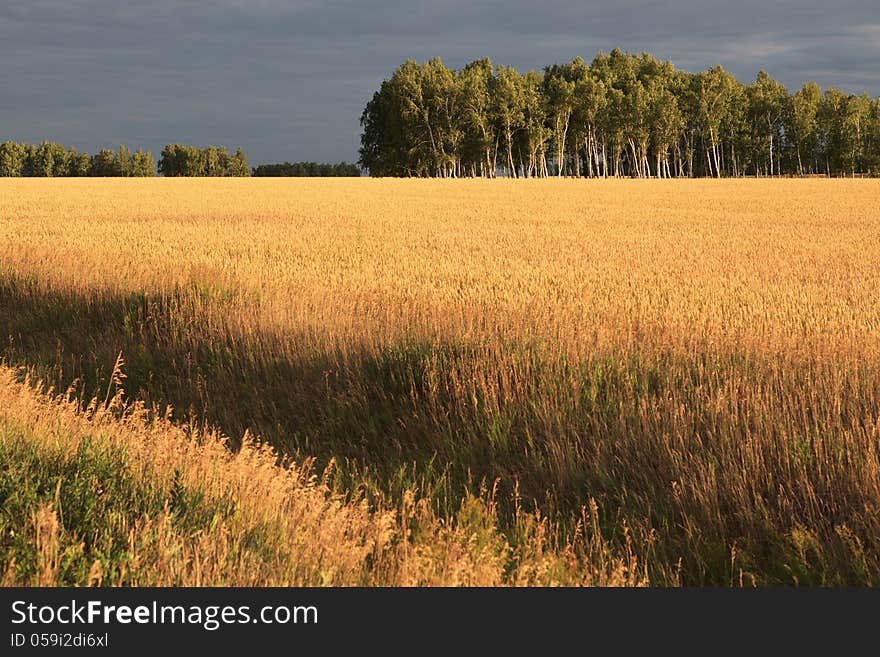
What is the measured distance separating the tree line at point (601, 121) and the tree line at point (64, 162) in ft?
317

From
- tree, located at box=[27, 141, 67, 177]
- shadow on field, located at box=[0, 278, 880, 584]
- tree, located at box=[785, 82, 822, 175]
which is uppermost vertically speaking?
tree, located at box=[27, 141, 67, 177]

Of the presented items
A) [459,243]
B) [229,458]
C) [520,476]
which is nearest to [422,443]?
[520,476]

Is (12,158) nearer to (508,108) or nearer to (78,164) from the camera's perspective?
(78,164)

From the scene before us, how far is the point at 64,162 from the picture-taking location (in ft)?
603

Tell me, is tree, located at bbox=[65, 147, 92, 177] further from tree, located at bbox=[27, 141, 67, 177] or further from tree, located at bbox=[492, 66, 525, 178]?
tree, located at bbox=[492, 66, 525, 178]

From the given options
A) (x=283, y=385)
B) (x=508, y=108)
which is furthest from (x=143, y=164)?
(x=283, y=385)

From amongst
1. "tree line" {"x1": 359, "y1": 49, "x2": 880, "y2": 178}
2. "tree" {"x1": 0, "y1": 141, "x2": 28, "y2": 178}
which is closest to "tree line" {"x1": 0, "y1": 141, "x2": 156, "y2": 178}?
"tree" {"x1": 0, "y1": 141, "x2": 28, "y2": 178}

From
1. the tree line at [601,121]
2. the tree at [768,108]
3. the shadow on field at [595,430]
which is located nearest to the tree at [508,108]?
the tree line at [601,121]

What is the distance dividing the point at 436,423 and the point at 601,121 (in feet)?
348

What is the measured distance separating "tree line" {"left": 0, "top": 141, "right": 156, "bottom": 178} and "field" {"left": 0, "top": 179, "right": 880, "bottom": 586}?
180 meters

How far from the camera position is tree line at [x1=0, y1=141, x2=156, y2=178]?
6880 inches

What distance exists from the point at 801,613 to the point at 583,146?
118 metres

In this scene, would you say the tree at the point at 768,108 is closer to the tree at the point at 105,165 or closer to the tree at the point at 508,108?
the tree at the point at 508,108

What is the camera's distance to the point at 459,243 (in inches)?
851
